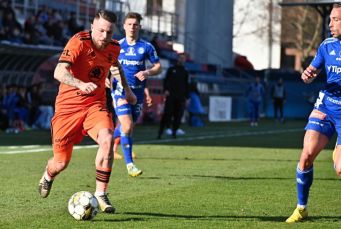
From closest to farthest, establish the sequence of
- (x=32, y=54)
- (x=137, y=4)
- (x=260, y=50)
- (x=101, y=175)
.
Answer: (x=101, y=175)
(x=32, y=54)
(x=137, y=4)
(x=260, y=50)

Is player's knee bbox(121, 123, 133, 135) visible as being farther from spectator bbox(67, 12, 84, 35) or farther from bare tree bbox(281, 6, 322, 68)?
bare tree bbox(281, 6, 322, 68)

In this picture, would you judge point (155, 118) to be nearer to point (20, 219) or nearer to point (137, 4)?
point (137, 4)

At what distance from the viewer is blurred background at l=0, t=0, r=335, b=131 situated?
28922 mm

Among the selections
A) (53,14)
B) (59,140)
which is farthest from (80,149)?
(53,14)

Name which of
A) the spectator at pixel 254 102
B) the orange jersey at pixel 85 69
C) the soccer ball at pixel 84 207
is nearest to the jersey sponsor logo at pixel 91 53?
the orange jersey at pixel 85 69

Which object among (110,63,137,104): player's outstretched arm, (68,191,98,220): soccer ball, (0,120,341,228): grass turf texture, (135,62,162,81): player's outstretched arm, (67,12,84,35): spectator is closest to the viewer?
(68,191,98,220): soccer ball

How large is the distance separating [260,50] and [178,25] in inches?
1389

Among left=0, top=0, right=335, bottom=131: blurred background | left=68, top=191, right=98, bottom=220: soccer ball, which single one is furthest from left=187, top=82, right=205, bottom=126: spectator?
left=68, top=191, right=98, bottom=220: soccer ball

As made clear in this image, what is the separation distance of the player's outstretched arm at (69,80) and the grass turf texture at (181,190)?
127 cm

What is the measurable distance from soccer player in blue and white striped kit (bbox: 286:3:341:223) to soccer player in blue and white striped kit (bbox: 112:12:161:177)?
4961 millimetres

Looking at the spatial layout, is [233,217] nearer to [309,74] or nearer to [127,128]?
[309,74]

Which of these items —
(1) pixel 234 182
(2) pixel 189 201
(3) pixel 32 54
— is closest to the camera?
(2) pixel 189 201

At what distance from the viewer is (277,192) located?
12.4 m

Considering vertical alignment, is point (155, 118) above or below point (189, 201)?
below
